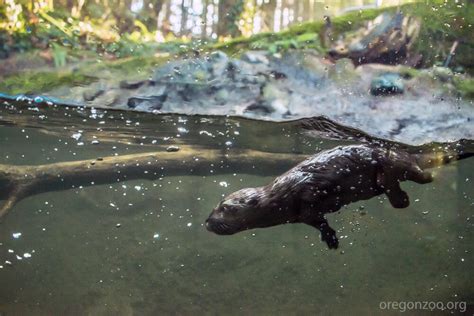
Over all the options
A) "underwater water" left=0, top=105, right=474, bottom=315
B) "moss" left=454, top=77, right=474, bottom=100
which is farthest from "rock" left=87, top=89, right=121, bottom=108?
"moss" left=454, top=77, right=474, bottom=100

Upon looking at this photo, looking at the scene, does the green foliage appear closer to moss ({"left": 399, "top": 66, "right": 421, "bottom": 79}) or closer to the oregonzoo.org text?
moss ({"left": 399, "top": 66, "right": 421, "bottom": 79})

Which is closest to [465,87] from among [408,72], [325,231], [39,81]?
[408,72]

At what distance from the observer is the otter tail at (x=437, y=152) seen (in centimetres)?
461

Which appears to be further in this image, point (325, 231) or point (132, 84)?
point (132, 84)

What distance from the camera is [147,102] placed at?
15.8ft

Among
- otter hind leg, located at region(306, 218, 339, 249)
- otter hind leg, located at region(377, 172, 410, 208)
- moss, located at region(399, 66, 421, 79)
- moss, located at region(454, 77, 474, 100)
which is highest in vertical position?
moss, located at region(399, 66, 421, 79)

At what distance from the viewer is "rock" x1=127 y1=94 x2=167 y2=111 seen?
15.5ft

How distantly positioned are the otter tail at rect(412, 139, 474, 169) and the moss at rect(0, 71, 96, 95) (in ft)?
10.4

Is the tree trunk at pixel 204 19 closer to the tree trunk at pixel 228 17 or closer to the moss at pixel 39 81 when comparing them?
the tree trunk at pixel 228 17

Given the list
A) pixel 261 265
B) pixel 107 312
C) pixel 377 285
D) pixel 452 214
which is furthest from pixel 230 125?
pixel 452 214

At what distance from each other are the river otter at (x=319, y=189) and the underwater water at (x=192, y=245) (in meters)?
1.90

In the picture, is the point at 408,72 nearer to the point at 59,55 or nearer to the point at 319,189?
the point at 319,189

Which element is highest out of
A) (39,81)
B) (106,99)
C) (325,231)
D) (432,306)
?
(39,81)

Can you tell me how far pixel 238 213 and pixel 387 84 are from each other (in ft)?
5.82
